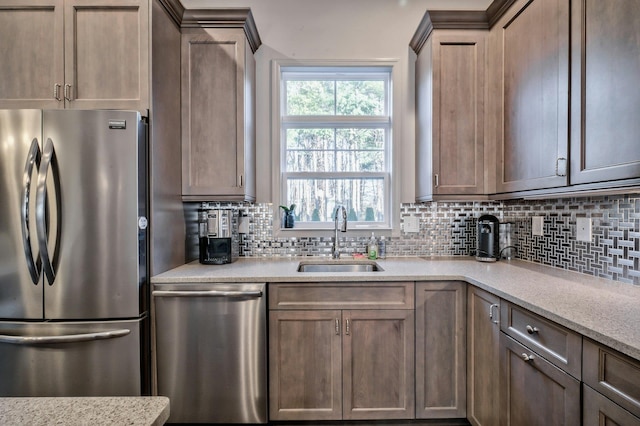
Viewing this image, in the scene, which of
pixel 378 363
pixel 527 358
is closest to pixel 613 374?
pixel 527 358

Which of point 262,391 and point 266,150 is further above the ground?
point 266,150

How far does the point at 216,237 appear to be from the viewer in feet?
7.02

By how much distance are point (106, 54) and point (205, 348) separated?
164 cm

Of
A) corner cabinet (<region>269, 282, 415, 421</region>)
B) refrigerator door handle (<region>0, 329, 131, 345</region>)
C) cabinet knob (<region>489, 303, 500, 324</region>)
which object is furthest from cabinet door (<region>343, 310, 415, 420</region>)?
refrigerator door handle (<region>0, 329, 131, 345</region>)

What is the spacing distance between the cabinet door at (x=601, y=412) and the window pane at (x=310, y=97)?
2.19 m

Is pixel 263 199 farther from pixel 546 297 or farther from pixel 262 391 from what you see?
pixel 546 297

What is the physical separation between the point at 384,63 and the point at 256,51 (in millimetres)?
959

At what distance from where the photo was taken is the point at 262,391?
1793 millimetres

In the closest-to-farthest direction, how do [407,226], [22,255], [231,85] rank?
[22,255] < [231,85] < [407,226]

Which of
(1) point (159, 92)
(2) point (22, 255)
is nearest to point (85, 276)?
(2) point (22, 255)

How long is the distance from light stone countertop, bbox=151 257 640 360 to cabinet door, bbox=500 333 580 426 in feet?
0.62

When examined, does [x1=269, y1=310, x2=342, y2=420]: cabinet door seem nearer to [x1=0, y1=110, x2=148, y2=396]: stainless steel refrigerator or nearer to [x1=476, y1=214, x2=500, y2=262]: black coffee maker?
[x1=0, y1=110, x2=148, y2=396]: stainless steel refrigerator

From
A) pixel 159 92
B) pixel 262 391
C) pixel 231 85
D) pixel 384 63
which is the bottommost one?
pixel 262 391

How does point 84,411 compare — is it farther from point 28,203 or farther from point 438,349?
point 438,349
